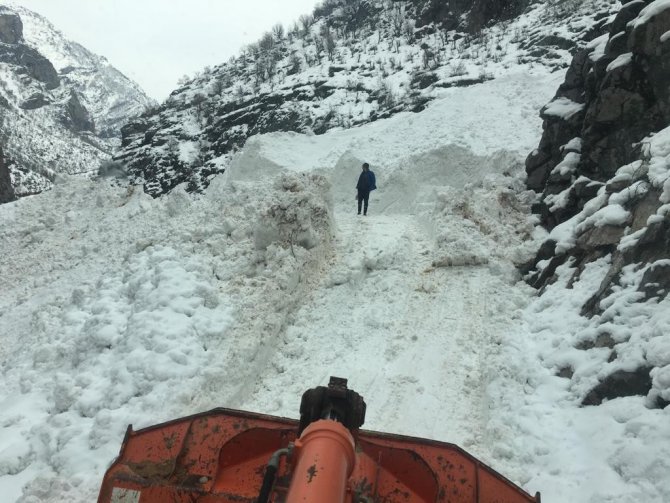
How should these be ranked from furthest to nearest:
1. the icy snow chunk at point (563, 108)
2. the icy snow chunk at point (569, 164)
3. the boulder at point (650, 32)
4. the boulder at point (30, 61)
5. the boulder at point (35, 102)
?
the boulder at point (30, 61) < the boulder at point (35, 102) < the icy snow chunk at point (563, 108) < the icy snow chunk at point (569, 164) < the boulder at point (650, 32)

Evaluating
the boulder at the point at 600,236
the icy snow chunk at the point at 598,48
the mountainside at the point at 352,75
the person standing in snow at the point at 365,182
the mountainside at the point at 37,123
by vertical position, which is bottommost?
the boulder at the point at 600,236

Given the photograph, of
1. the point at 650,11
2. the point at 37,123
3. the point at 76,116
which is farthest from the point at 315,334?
the point at 76,116

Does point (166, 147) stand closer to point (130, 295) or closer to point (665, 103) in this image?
point (130, 295)

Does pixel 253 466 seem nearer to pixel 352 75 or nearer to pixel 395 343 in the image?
pixel 395 343

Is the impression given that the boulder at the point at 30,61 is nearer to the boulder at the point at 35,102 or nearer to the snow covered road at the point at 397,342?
the boulder at the point at 35,102

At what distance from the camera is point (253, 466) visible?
3.13 m

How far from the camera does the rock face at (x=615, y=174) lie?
5086 millimetres

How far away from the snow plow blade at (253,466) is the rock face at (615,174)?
203cm

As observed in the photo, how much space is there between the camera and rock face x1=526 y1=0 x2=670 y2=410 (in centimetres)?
509

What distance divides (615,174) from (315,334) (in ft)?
17.1

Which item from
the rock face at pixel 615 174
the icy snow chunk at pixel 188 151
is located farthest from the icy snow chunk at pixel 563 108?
the icy snow chunk at pixel 188 151

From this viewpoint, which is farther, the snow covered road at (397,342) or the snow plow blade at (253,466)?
the snow covered road at (397,342)

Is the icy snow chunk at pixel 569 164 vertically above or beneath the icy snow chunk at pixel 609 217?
above

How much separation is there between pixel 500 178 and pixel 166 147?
1718 cm
